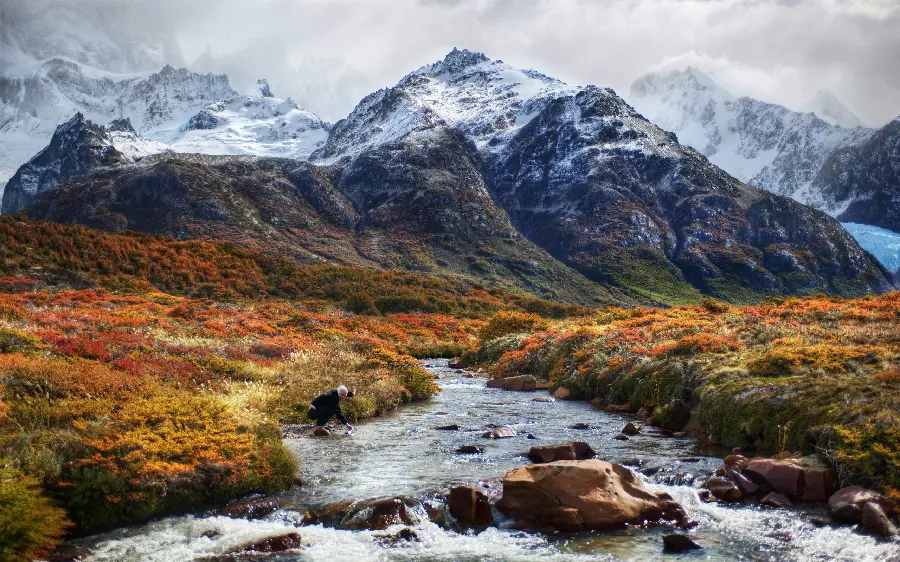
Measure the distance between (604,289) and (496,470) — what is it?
138758mm

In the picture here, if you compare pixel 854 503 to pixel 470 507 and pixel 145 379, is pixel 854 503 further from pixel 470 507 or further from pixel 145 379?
pixel 145 379

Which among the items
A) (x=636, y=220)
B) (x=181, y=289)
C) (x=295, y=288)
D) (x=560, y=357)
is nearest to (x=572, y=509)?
(x=560, y=357)

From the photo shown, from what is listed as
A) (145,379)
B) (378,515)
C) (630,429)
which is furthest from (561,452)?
(145,379)

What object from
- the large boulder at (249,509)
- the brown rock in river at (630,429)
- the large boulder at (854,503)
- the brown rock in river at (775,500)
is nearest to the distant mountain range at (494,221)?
the brown rock in river at (630,429)

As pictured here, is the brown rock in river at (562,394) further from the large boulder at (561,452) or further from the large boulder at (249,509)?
the large boulder at (249,509)

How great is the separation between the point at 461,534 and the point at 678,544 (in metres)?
3.61

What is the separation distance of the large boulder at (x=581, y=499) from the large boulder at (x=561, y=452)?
6.62ft

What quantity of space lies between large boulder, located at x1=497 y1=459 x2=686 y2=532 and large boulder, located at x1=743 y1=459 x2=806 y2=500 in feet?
6.78

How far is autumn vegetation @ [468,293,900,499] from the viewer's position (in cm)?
1291

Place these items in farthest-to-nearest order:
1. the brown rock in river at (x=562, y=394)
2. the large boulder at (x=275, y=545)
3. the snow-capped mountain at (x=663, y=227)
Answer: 1. the snow-capped mountain at (x=663, y=227)
2. the brown rock in river at (x=562, y=394)
3. the large boulder at (x=275, y=545)

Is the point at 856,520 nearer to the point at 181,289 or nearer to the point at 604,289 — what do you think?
the point at 181,289

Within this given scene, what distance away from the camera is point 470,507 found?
11.5m

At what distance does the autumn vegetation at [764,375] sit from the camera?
1291 centimetres

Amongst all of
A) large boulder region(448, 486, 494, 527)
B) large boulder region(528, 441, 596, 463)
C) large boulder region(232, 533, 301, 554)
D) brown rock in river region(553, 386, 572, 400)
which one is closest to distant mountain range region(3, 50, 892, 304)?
brown rock in river region(553, 386, 572, 400)
